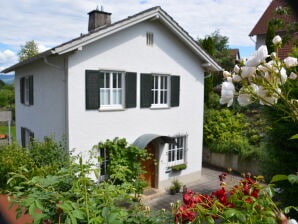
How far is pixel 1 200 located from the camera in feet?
13.4

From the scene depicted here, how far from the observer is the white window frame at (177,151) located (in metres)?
12.4

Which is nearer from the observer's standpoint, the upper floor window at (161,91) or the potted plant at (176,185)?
the upper floor window at (161,91)

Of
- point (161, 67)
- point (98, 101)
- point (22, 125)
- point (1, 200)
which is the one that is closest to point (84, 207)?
point (1, 200)

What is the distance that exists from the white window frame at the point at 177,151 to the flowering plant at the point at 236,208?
10227mm

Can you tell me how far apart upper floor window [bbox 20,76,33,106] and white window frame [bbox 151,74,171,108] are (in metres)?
5.58

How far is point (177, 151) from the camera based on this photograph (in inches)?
501

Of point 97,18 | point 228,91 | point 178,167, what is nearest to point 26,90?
point 97,18

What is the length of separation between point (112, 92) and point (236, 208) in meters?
8.58

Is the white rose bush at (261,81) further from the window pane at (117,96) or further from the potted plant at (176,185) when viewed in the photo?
the potted plant at (176,185)

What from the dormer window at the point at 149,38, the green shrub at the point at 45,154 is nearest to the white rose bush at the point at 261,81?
the green shrub at the point at 45,154

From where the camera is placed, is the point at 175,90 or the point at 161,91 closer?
the point at 161,91

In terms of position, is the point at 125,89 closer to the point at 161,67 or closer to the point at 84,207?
the point at 161,67

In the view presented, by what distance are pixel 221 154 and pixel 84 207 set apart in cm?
1436

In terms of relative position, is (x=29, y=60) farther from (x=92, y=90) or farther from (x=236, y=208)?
(x=236, y=208)
